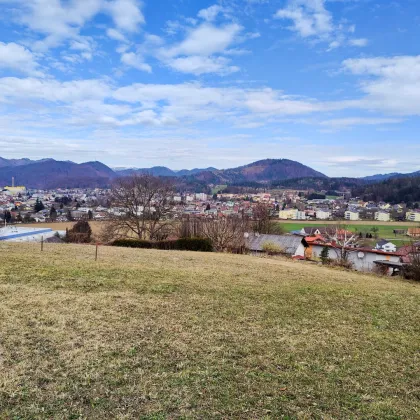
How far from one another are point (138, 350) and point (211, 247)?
17.6m

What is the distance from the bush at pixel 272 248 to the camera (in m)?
28.2

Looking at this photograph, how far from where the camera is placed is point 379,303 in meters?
8.27

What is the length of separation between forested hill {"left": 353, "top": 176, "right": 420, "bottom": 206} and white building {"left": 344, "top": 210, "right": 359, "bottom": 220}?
26.2m

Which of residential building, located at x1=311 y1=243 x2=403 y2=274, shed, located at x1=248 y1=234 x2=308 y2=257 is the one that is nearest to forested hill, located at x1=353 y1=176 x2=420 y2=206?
residential building, located at x1=311 y1=243 x2=403 y2=274

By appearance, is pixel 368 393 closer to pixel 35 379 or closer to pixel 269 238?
pixel 35 379

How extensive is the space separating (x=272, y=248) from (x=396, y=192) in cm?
9819

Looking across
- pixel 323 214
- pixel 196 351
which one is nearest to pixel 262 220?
pixel 196 351

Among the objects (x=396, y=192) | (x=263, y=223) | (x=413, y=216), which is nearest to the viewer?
(x=263, y=223)

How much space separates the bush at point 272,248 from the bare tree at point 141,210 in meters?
8.62

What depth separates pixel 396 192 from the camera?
109000 millimetres

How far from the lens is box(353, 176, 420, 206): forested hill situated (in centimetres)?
10331

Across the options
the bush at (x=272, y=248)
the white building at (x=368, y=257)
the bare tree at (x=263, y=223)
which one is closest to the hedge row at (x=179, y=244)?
the bush at (x=272, y=248)

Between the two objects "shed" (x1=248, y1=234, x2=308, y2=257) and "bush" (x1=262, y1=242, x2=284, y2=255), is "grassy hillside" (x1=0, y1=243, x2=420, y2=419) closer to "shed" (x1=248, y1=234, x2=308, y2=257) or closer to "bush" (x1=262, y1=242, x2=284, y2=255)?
"bush" (x1=262, y1=242, x2=284, y2=255)

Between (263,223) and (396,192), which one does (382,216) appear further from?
(263,223)
